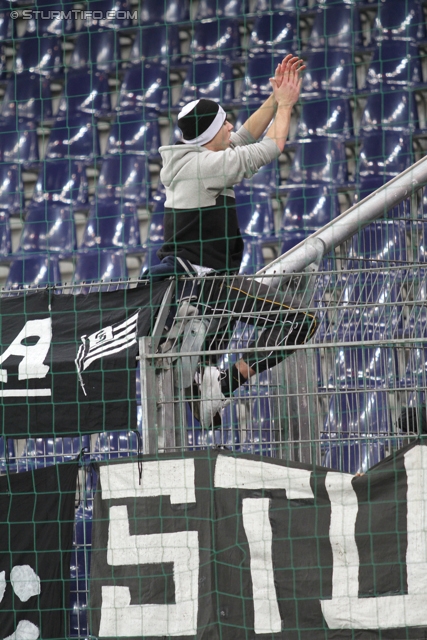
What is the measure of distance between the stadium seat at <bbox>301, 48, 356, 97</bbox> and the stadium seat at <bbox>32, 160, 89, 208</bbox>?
160 centimetres

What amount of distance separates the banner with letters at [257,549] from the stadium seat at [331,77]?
4499 mm

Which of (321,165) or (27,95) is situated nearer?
(321,165)

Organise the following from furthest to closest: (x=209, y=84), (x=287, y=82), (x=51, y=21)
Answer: (x=51, y=21)
(x=209, y=84)
(x=287, y=82)

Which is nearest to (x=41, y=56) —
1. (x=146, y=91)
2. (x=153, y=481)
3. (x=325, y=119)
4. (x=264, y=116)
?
(x=146, y=91)

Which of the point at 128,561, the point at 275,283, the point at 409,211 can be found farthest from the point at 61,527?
the point at 409,211

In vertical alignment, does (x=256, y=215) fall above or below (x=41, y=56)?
below

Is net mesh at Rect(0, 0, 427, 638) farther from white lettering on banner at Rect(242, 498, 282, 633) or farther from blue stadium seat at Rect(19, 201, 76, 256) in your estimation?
white lettering on banner at Rect(242, 498, 282, 633)

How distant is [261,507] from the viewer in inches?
119

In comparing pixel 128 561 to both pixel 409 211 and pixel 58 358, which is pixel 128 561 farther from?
pixel 409 211

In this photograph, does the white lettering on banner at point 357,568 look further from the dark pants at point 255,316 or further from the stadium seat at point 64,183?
the stadium seat at point 64,183

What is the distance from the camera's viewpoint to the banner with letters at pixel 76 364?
3232mm

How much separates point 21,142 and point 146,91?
3.18ft

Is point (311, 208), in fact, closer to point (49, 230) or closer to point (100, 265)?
point (100, 265)

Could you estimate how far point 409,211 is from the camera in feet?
14.1
